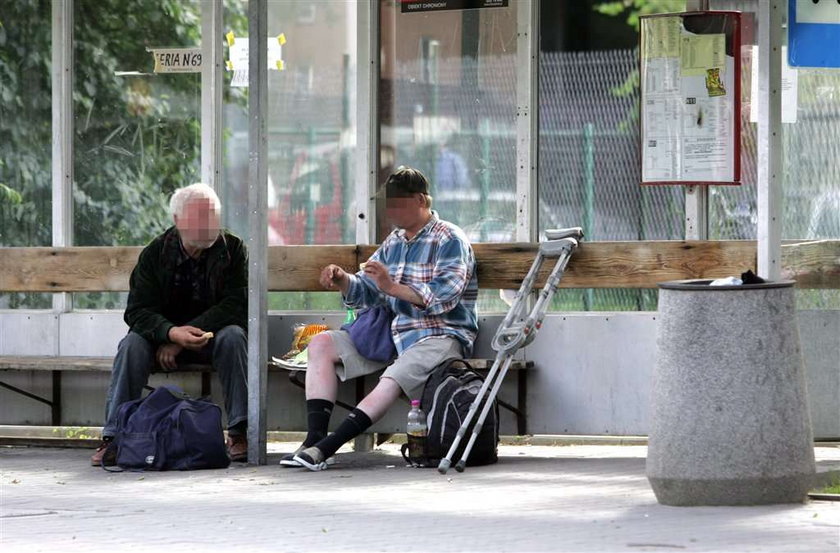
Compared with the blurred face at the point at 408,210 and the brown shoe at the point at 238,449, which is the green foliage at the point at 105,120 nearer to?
the blurred face at the point at 408,210

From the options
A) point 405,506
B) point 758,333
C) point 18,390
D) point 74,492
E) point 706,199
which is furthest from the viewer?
point 18,390

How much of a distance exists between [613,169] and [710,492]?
128 inches

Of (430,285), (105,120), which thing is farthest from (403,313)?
(105,120)

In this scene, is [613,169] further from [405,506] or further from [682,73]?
[405,506]

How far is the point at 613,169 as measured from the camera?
933 centimetres

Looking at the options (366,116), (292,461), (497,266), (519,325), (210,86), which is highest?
(210,86)

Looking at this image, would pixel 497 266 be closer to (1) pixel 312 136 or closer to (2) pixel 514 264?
(2) pixel 514 264

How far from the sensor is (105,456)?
8586 millimetres

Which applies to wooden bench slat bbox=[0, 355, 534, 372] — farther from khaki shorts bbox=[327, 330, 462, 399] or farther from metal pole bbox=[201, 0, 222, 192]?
metal pole bbox=[201, 0, 222, 192]

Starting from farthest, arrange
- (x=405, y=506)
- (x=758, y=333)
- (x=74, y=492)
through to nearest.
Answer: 1. (x=74, y=492)
2. (x=405, y=506)
3. (x=758, y=333)

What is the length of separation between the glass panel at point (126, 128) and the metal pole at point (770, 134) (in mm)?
3975

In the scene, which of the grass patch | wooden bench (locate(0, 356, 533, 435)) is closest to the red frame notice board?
wooden bench (locate(0, 356, 533, 435))

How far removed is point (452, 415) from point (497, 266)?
123 centimetres

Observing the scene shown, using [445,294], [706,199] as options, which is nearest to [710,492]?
[445,294]
